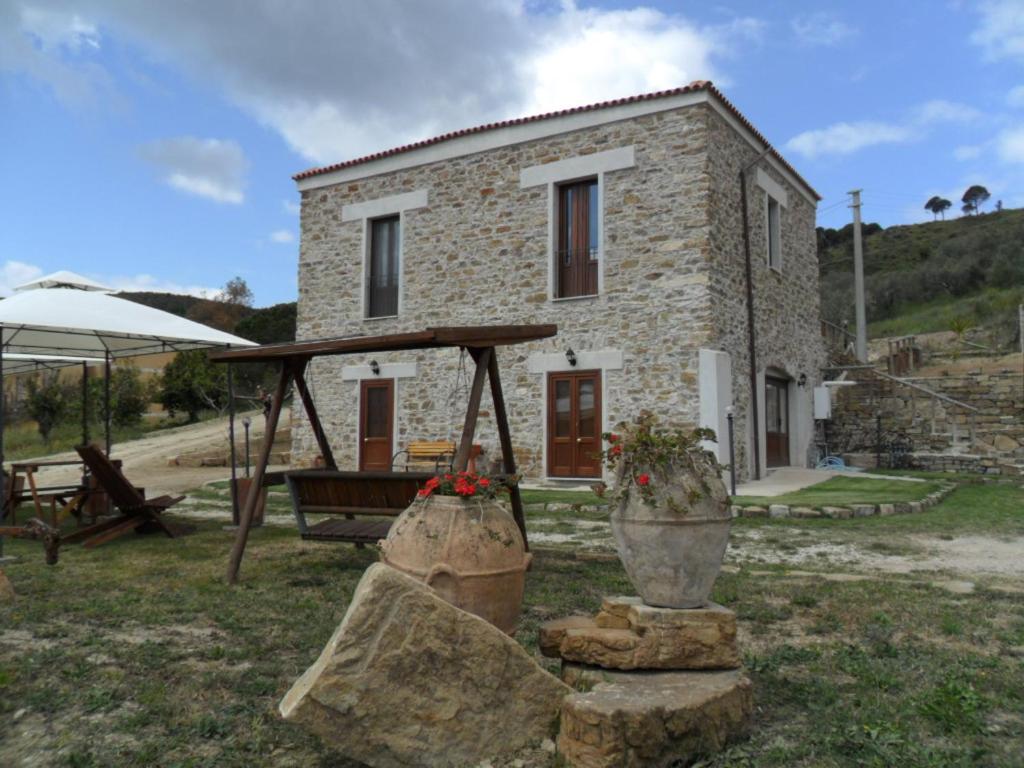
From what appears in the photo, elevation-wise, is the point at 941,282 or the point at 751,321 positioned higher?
the point at 941,282

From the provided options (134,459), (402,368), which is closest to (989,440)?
(402,368)

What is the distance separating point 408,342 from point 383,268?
954 centimetres

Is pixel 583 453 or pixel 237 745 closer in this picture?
pixel 237 745

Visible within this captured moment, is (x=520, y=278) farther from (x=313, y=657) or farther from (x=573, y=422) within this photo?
(x=313, y=657)

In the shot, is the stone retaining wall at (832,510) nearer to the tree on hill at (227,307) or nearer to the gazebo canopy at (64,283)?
the gazebo canopy at (64,283)

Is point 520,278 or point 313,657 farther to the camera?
point 520,278

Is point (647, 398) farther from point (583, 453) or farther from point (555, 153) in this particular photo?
point (555, 153)

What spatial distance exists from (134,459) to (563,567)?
1511 cm

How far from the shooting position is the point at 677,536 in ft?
9.61

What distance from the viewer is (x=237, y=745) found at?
2525 mm

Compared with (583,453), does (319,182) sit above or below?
above

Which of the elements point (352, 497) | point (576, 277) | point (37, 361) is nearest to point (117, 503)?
point (352, 497)

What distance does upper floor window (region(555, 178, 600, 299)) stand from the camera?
39.5 ft

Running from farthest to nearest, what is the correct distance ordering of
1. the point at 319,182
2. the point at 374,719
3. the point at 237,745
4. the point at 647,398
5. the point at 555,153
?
the point at 319,182
the point at 555,153
the point at 647,398
the point at 237,745
the point at 374,719
